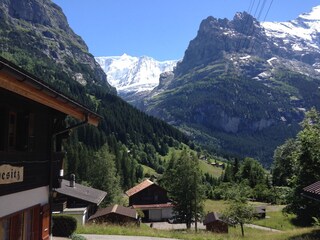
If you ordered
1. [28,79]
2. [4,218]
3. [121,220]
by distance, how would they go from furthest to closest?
[121,220] < [4,218] < [28,79]

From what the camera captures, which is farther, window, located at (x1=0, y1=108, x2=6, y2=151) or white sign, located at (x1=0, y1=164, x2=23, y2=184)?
window, located at (x1=0, y1=108, x2=6, y2=151)

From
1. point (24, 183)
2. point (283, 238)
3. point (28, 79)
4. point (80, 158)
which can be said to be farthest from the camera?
point (80, 158)

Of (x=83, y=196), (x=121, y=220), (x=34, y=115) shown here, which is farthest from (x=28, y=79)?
(x=121, y=220)

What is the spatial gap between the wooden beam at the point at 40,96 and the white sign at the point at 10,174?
66.6 inches

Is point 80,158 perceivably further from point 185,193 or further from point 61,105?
point 61,105

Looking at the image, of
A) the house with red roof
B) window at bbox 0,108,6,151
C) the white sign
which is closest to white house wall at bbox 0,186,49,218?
the white sign

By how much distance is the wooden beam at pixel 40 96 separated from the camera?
7.53 m

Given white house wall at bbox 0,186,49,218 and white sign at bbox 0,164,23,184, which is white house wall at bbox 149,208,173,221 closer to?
white house wall at bbox 0,186,49,218

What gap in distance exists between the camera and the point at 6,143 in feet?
31.7

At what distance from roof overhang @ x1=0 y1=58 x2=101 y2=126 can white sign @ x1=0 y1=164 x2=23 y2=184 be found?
1.69 meters

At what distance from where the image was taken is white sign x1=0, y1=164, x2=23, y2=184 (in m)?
9.34

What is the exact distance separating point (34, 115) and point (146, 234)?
796 inches

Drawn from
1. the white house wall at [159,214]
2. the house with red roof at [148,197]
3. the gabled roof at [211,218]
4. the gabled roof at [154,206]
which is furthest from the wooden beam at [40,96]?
the house with red roof at [148,197]

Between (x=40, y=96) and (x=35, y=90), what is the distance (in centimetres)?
53
